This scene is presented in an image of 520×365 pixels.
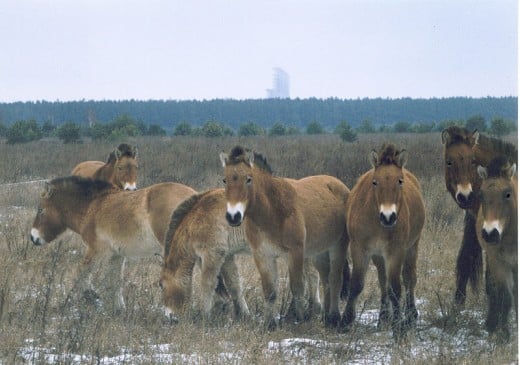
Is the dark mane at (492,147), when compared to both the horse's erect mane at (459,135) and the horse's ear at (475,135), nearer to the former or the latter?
the horse's ear at (475,135)

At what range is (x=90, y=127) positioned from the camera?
3259 cm

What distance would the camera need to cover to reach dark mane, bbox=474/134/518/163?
7.36m

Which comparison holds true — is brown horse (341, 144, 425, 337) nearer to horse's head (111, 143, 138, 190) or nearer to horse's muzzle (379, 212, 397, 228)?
horse's muzzle (379, 212, 397, 228)

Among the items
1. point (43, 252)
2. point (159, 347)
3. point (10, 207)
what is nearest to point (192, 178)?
point (10, 207)

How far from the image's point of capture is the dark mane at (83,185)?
9336 mm

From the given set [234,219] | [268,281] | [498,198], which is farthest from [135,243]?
[498,198]

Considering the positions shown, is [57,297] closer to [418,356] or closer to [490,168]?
[418,356]

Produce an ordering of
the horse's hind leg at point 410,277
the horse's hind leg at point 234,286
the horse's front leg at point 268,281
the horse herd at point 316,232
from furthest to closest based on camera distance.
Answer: the horse's hind leg at point 234,286 < the horse's hind leg at point 410,277 < the horse's front leg at point 268,281 < the horse herd at point 316,232

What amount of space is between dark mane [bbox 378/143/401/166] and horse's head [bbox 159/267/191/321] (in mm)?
2149

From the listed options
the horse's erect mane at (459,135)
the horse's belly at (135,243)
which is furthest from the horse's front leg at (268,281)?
the horse's erect mane at (459,135)

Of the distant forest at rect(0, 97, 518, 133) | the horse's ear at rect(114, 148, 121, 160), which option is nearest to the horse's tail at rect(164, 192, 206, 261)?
the horse's ear at rect(114, 148, 121, 160)

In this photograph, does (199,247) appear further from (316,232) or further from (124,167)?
(124,167)

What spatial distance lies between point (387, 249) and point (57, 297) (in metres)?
3.48

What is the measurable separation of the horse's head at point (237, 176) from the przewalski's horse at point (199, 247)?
2.81 ft
